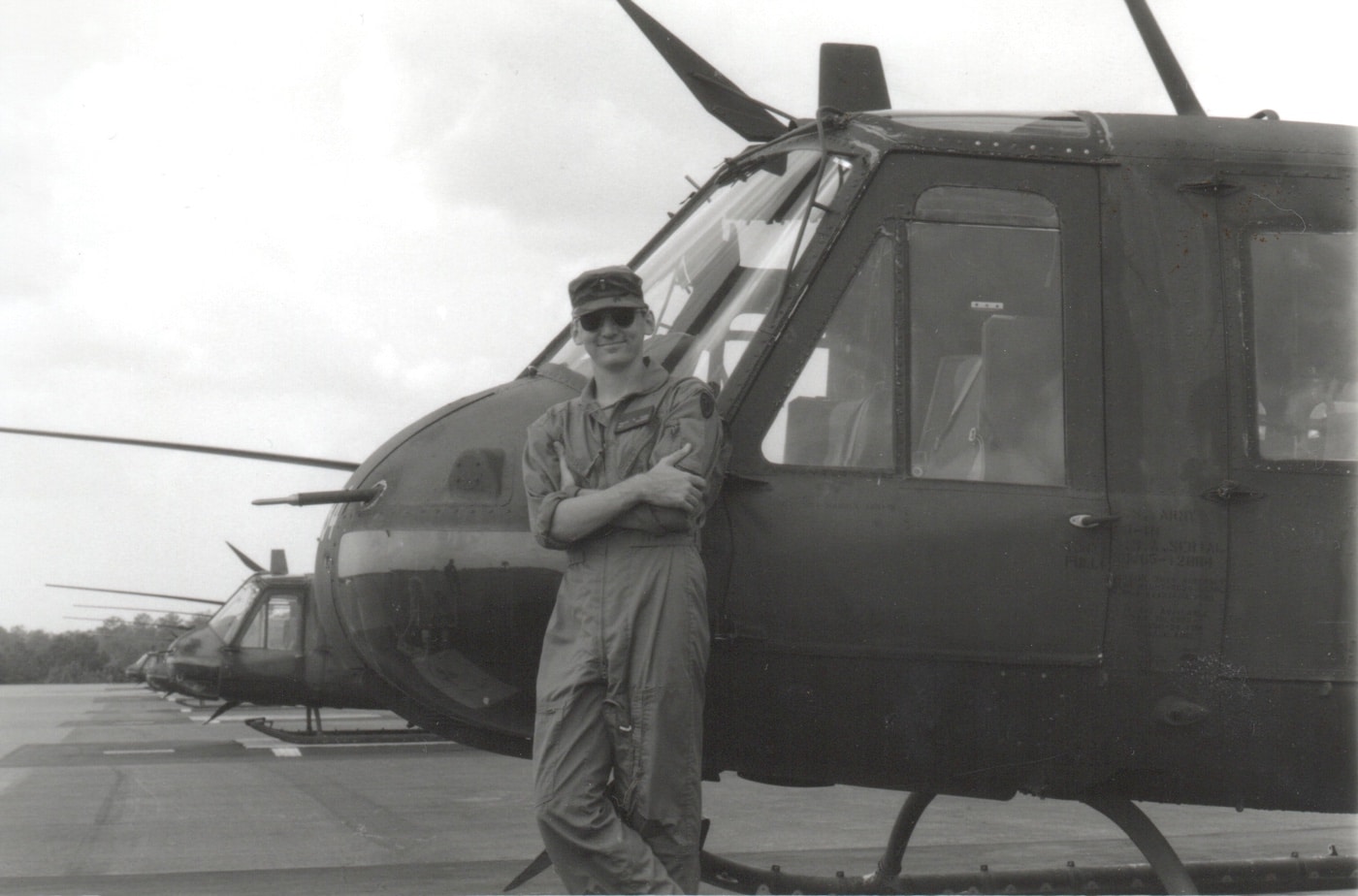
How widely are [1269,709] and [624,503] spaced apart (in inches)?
76.7

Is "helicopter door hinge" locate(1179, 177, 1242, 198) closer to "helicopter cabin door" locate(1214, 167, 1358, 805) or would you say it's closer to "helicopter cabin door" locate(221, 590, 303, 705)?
"helicopter cabin door" locate(1214, 167, 1358, 805)

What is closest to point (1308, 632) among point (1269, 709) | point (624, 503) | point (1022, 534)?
point (1269, 709)

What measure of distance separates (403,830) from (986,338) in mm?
6722

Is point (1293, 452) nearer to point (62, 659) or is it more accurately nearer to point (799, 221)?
point (799, 221)

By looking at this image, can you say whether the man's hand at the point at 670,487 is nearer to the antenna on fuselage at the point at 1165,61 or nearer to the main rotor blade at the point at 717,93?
the main rotor blade at the point at 717,93

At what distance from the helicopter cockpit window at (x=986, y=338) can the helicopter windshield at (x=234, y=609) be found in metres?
16.4

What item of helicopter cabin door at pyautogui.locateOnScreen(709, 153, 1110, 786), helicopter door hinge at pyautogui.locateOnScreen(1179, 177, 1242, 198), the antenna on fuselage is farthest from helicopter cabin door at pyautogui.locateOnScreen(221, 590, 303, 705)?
helicopter door hinge at pyautogui.locateOnScreen(1179, 177, 1242, 198)

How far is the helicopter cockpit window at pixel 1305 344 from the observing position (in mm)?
4320

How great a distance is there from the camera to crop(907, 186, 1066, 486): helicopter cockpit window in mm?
4211

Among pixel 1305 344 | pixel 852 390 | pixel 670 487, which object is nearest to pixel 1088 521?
pixel 852 390

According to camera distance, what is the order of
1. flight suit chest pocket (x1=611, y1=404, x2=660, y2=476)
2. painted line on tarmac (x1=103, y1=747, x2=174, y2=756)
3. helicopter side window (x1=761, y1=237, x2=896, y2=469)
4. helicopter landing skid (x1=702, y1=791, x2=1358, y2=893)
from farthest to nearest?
painted line on tarmac (x1=103, y1=747, x2=174, y2=756) < helicopter landing skid (x1=702, y1=791, x2=1358, y2=893) < helicopter side window (x1=761, y1=237, x2=896, y2=469) < flight suit chest pocket (x1=611, y1=404, x2=660, y2=476)

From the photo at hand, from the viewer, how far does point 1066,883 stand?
5270 millimetres

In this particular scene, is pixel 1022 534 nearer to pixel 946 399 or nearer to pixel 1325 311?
pixel 946 399

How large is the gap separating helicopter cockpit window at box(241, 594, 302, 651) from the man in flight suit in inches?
632
